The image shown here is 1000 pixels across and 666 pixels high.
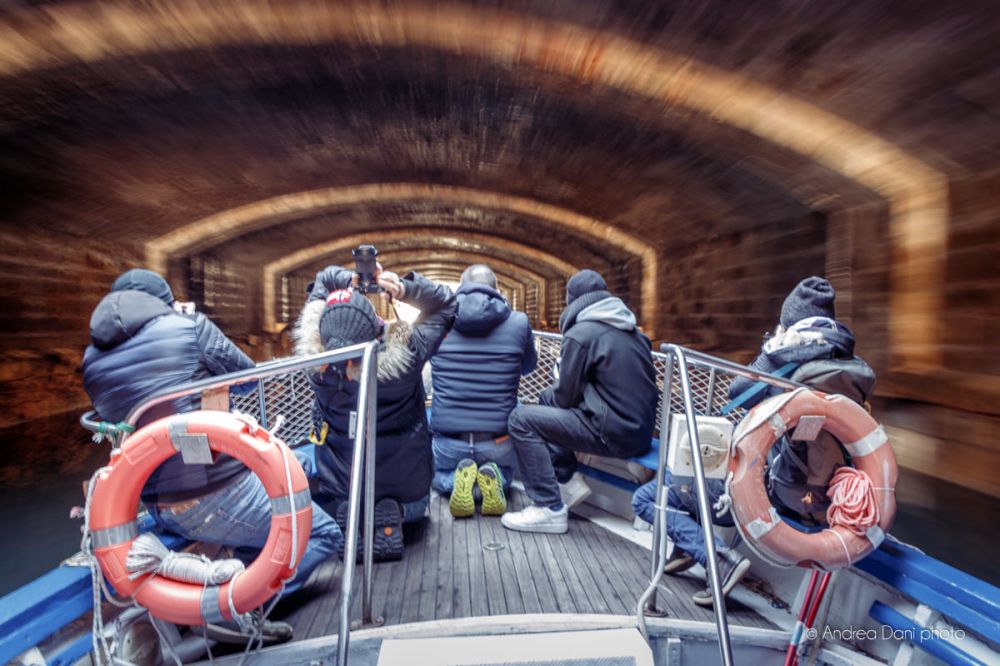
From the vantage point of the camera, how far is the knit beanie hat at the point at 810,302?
2.13 meters

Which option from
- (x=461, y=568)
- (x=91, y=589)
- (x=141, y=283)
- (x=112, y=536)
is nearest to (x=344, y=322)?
(x=141, y=283)

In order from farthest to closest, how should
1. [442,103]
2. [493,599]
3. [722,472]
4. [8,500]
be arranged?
[442,103], [8,500], [493,599], [722,472]

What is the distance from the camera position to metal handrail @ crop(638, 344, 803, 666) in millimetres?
1548

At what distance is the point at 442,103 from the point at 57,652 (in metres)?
6.55

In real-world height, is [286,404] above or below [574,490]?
above

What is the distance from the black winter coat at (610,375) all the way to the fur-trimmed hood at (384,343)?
89 cm

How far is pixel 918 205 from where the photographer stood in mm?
4906

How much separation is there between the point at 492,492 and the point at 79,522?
17.7 ft

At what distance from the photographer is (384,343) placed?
2156 mm

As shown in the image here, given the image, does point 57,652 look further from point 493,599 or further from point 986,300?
point 986,300

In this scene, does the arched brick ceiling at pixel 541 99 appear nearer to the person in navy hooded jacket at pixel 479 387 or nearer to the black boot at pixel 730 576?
the person in navy hooded jacket at pixel 479 387

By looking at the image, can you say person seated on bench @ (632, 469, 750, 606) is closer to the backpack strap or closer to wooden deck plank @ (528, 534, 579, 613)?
the backpack strap

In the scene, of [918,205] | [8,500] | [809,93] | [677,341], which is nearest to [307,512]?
[809,93]

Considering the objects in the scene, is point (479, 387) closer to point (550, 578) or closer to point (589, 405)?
point (589, 405)
